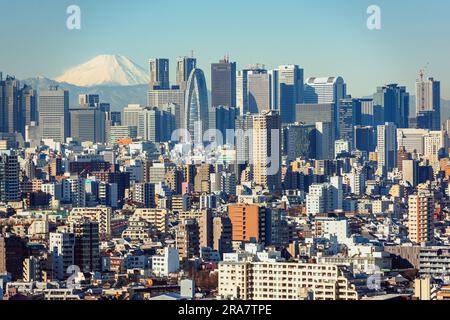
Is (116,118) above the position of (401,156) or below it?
above

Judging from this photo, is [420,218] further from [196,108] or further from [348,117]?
[348,117]

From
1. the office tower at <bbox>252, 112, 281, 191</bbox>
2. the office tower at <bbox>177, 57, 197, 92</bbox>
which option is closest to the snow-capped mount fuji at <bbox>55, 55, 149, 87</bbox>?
the office tower at <bbox>177, 57, 197, 92</bbox>

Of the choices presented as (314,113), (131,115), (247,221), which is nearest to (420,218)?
(247,221)

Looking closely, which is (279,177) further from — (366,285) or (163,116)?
(366,285)

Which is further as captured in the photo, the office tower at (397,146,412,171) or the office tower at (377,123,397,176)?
the office tower at (397,146,412,171)

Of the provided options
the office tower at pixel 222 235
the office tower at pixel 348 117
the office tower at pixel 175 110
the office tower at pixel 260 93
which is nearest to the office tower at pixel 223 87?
the office tower at pixel 260 93

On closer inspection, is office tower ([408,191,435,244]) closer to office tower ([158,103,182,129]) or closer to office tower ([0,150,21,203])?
office tower ([158,103,182,129])
